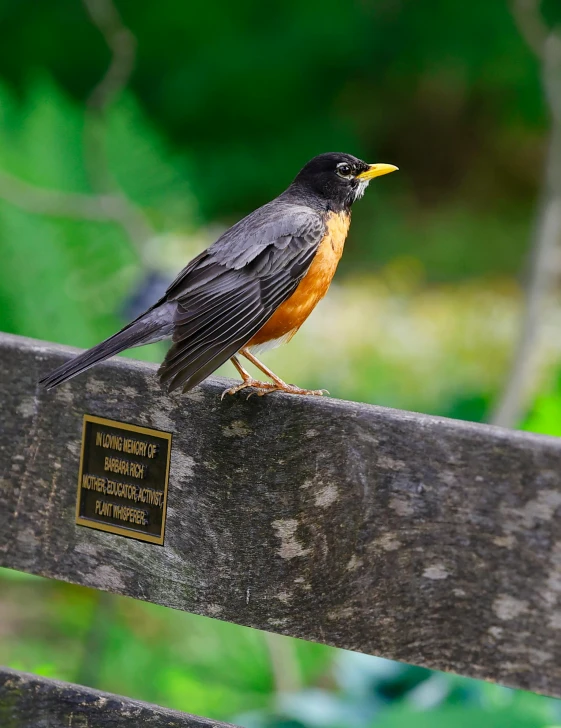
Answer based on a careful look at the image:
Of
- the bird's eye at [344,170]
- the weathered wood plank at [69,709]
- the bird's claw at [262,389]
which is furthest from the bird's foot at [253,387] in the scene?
the bird's eye at [344,170]

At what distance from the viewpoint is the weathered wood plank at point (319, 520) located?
69.6 inches

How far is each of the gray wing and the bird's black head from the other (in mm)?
287

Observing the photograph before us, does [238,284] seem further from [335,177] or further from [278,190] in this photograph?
[278,190]

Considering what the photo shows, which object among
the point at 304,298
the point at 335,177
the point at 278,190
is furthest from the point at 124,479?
the point at 278,190

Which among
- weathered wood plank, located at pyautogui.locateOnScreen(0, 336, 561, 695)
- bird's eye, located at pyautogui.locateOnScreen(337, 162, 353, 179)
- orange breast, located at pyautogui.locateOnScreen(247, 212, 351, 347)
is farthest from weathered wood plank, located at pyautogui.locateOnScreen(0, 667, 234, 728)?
bird's eye, located at pyautogui.locateOnScreen(337, 162, 353, 179)

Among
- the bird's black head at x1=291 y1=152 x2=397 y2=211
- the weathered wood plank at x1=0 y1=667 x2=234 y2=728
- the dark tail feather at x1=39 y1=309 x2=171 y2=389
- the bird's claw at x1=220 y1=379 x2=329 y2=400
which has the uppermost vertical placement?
the bird's black head at x1=291 y1=152 x2=397 y2=211

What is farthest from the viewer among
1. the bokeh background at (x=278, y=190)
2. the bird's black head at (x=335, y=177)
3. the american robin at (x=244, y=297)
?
the bokeh background at (x=278, y=190)

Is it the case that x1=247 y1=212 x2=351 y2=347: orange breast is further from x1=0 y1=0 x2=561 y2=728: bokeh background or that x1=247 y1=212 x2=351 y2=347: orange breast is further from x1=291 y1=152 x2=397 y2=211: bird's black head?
x1=0 y1=0 x2=561 y2=728: bokeh background

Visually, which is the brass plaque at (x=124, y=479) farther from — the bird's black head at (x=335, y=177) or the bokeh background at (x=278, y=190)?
the bird's black head at (x=335, y=177)

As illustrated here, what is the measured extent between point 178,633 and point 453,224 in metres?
9.86

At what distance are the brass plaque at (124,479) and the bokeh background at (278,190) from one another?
0.89 m

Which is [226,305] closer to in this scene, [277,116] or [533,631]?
[533,631]

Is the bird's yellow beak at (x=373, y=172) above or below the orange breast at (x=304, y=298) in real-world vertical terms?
above

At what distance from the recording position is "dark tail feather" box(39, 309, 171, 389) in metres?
2.23
